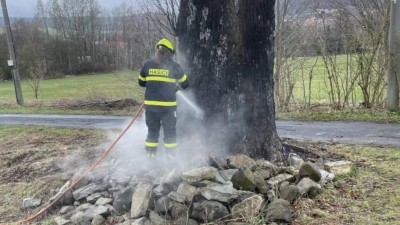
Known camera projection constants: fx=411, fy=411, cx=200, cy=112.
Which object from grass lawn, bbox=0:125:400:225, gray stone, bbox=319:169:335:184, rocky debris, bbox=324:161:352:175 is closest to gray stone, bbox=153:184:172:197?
grass lawn, bbox=0:125:400:225

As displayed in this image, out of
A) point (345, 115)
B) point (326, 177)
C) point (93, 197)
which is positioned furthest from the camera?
point (345, 115)

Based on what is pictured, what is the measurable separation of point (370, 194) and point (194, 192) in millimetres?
2227

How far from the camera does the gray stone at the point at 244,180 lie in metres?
4.77

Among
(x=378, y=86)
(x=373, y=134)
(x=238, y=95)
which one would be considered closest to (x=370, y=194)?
(x=238, y=95)

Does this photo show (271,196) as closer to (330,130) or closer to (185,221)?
(185,221)

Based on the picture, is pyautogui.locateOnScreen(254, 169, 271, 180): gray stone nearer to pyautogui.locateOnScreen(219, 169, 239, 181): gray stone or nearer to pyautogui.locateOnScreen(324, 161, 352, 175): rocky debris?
pyautogui.locateOnScreen(219, 169, 239, 181): gray stone

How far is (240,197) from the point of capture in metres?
4.64

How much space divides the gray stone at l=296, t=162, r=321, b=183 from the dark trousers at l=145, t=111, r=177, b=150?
5.78ft

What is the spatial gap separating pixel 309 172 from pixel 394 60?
6772 mm

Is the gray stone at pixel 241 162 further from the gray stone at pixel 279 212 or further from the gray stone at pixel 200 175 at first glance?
the gray stone at pixel 279 212

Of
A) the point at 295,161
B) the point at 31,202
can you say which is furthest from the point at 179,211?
the point at 31,202

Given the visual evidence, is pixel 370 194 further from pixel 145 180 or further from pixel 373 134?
pixel 373 134

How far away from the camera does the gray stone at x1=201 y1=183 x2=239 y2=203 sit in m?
4.58

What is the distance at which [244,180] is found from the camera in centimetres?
478
